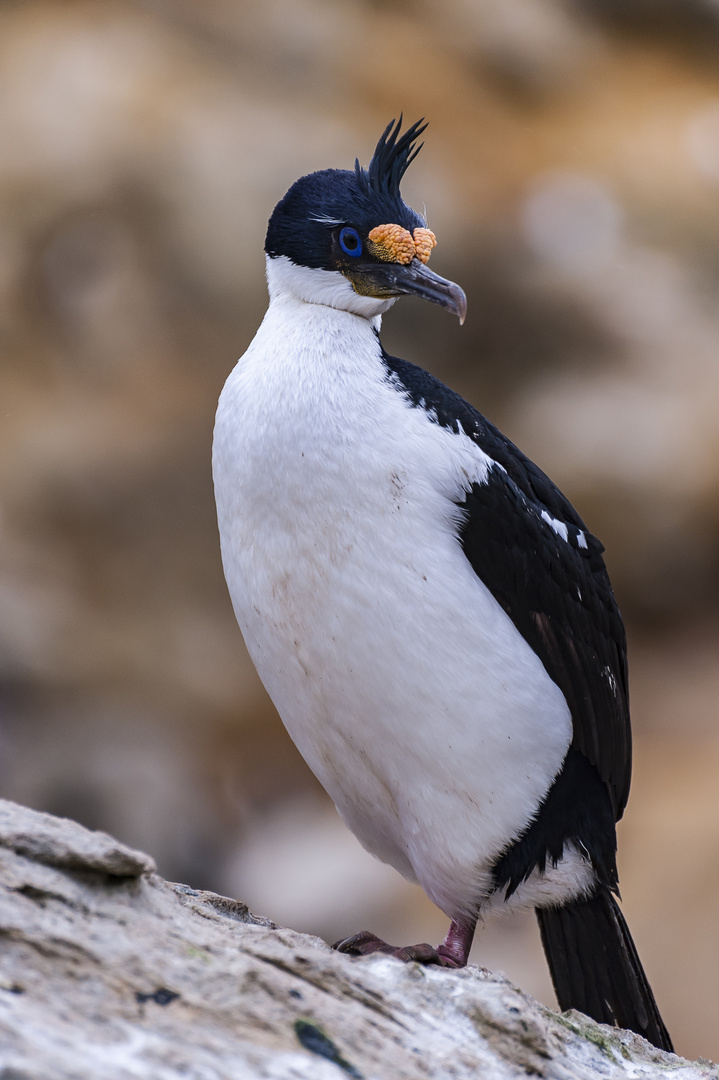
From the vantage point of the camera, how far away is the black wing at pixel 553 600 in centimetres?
Answer: 266

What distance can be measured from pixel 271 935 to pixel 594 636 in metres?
1.18

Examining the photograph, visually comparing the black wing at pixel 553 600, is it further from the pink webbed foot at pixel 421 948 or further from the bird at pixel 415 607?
the pink webbed foot at pixel 421 948

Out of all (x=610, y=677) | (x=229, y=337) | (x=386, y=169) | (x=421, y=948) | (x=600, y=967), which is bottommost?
(x=421, y=948)

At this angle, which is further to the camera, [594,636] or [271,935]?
[594,636]

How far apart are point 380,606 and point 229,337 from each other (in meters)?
4.84

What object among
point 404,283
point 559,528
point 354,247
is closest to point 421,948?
point 559,528

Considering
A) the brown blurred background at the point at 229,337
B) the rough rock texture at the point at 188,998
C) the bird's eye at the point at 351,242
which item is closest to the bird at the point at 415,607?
the bird's eye at the point at 351,242

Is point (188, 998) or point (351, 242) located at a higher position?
point (351, 242)

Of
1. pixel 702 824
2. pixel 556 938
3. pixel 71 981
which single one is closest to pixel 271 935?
pixel 71 981

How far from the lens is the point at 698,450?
6.78 metres

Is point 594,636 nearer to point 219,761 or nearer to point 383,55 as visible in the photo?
point 219,761

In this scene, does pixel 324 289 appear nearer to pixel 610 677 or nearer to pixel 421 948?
pixel 610 677

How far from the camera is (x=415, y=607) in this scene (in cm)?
249

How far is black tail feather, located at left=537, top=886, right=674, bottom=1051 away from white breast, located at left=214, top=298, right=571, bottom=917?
0.35 meters
